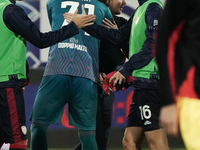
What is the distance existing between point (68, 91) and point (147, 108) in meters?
0.73

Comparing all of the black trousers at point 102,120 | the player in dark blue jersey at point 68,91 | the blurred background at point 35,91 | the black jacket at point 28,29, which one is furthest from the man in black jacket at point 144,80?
the blurred background at point 35,91

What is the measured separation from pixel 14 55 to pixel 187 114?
2047 mm

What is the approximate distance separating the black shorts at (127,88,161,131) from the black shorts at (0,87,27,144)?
94 centimetres

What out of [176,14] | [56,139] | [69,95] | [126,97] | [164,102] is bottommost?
[56,139]

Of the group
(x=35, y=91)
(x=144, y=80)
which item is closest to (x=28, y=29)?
(x=144, y=80)

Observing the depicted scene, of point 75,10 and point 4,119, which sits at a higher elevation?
point 75,10

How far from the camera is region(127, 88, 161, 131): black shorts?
11.3ft

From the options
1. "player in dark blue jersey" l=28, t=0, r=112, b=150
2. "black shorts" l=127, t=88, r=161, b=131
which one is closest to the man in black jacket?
"black shorts" l=127, t=88, r=161, b=131

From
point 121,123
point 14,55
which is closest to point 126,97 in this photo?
point 121,123

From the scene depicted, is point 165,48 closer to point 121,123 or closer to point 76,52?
point 76,52

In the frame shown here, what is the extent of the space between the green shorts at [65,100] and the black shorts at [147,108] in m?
0.46

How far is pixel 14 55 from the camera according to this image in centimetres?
349

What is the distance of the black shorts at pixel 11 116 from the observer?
3.45 meters

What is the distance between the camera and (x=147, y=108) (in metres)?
3.47
